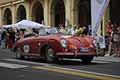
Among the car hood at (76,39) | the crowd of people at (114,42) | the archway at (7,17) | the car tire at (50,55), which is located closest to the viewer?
the car hood at (76,39)

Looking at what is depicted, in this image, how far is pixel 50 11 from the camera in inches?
1551

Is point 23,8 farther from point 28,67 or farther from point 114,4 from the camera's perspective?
point 28,67

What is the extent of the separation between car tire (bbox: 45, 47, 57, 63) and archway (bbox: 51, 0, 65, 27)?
21598 millimetres

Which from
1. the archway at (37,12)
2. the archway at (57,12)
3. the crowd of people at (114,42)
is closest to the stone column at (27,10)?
the archway at (37,12)

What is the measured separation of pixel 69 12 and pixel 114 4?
3.72 metres

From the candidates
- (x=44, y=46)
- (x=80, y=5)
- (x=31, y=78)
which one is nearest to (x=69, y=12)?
(x=80, y=5)

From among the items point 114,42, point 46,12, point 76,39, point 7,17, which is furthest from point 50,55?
point 7,17

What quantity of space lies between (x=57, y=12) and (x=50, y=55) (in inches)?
907

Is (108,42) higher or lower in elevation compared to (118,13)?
lower

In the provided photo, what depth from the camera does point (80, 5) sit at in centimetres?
3716

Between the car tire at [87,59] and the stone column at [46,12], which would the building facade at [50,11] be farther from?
the car tire at [87,59]

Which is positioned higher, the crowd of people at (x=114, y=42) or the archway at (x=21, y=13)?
the archway at (x=21, y=13)

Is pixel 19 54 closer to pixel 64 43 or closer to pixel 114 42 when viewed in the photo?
pixel 64 43

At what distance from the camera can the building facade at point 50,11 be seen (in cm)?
3544
